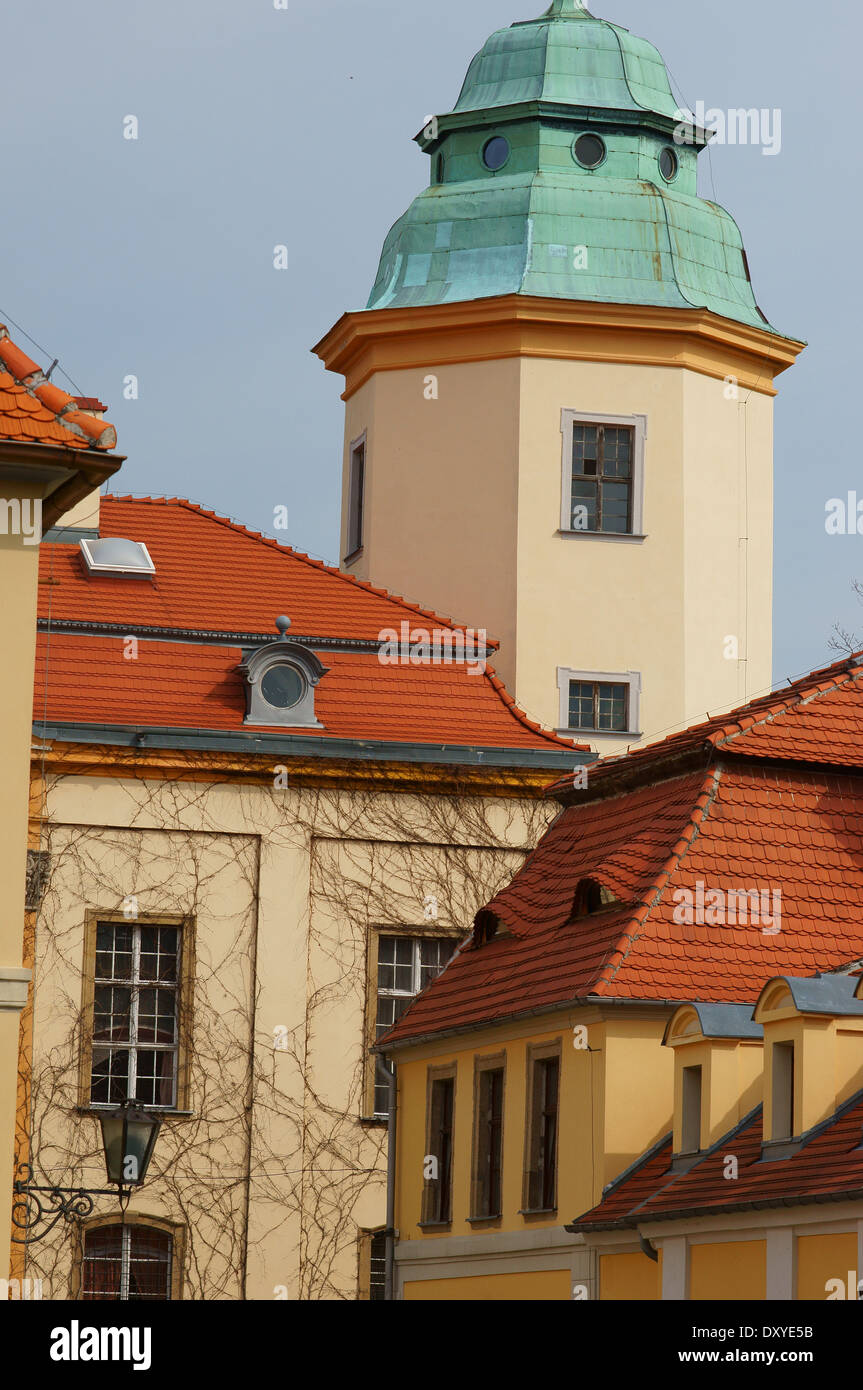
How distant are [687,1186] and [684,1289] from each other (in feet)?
2.59

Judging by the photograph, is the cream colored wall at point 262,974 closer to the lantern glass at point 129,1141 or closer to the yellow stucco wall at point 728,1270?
the yellow stucco wall at point 728,1270

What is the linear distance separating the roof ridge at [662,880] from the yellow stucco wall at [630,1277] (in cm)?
216

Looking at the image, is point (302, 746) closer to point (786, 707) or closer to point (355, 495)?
point (786, 707)

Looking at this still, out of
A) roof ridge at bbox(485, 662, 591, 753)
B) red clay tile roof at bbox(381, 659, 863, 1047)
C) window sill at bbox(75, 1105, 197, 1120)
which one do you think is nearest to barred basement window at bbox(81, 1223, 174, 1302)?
window sill at bbox(75, 1105, 197, 1120)

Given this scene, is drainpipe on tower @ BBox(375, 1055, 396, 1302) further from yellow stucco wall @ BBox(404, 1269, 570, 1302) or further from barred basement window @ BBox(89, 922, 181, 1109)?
barred basement window @ BBox(89, 922, 181, 1109)

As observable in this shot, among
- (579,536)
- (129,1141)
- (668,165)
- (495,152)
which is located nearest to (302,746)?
(579,536)

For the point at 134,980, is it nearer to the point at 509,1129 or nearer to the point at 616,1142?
the point at 509,1129

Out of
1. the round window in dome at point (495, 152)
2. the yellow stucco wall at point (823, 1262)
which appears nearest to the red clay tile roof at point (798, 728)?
the yellow stucco wall at point (823, 1262)

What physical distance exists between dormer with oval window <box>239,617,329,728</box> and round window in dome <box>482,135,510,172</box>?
28.3 ft

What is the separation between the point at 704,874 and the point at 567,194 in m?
13.7

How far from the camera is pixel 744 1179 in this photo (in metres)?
19.1

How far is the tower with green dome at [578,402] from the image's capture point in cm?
3250

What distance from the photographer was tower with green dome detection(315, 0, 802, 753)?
32.5 metres

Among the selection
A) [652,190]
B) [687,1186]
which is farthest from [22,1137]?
[652,190]
